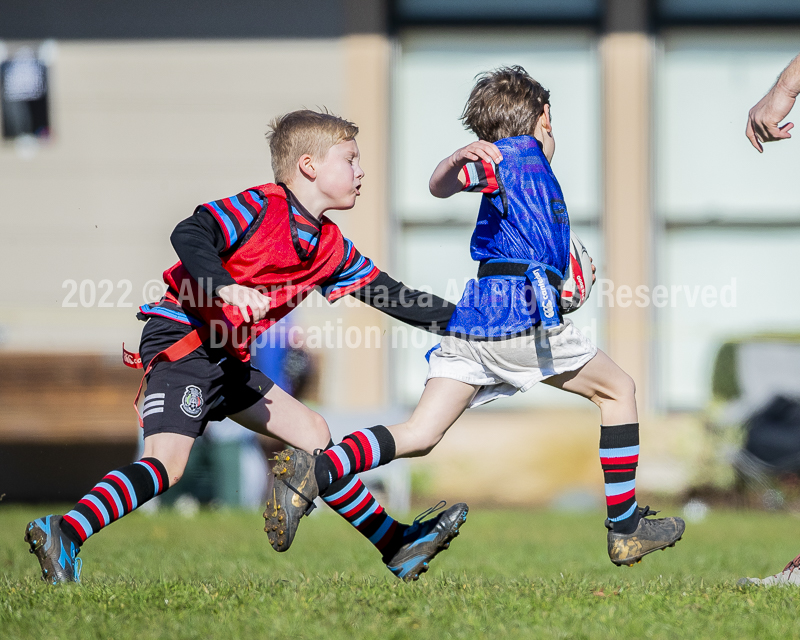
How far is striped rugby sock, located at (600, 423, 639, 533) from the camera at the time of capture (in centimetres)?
327

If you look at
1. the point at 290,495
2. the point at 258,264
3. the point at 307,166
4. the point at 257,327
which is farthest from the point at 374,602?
the point at 307,166

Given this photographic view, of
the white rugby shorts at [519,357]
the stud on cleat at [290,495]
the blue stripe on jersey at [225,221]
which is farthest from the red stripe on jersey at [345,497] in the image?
the blue stripe on jersey at [225,221]

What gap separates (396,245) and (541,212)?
5539 millimetres

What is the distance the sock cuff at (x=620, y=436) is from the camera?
3301 mm

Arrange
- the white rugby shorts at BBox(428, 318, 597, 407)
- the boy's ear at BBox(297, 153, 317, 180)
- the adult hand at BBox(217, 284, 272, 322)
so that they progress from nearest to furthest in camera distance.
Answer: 1. the adult hand at BBox(217, 284, 272, 322)
2. the white rugby shorts at BBox(428, 318, 597, 407)
3. the boy's ear at BBox(297, 153, 317, 180)

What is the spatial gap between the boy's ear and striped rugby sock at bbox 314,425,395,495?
974 millimetres

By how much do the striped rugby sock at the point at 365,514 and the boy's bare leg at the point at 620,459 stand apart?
0.80m

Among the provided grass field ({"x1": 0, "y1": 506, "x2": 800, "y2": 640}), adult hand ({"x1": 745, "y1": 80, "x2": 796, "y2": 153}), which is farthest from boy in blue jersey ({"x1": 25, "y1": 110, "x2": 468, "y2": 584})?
adult hand ({"x1": 745, "y1": 80, "x2": 796, "y2": 153})

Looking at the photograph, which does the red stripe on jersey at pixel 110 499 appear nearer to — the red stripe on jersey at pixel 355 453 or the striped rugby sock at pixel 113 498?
the striped rugby sock at pixel 113 498

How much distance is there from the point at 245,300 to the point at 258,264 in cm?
45

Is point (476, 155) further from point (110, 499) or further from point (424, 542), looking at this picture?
point (110, 499)

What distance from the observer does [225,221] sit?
3.23 metres

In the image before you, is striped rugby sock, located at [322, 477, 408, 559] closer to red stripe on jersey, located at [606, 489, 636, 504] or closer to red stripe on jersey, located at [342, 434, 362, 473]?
red stripe on jersey, located at [342, 434, 362, 473]

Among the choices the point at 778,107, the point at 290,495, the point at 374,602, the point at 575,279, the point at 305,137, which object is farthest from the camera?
the point at 305,137
